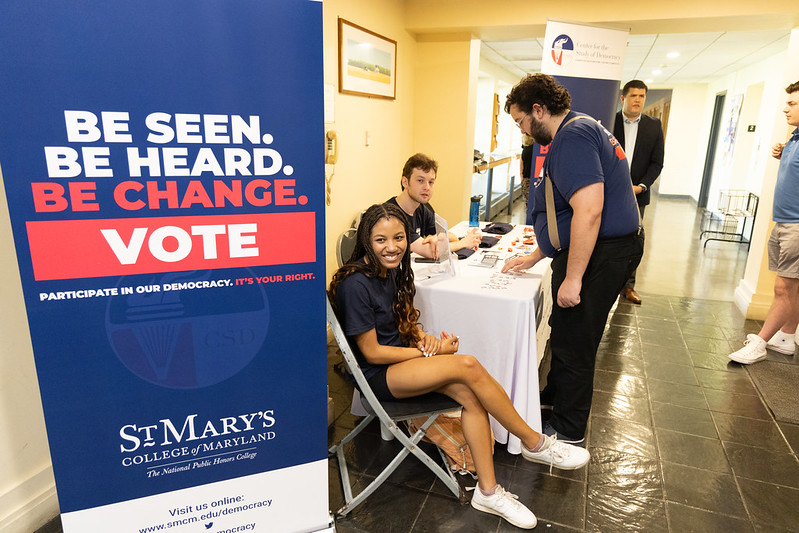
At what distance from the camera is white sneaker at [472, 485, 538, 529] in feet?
5.91

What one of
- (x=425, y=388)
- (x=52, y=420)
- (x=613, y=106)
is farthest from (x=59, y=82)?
(x=613, y=106)

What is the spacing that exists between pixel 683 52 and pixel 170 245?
754 cm

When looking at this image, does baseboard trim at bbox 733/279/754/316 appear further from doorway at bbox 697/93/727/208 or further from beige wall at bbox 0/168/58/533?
doorway at bbox 697/93/727/208

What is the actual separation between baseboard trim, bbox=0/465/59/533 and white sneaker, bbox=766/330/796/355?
4.03 metres

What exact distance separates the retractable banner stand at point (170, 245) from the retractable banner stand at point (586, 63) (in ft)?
8.77

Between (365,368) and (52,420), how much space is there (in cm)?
95

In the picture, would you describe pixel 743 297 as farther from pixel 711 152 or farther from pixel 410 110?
pixel 711 152

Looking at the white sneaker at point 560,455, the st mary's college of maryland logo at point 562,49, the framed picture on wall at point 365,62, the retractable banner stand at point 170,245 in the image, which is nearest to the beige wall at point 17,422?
the retractable banner stand at point 170,245

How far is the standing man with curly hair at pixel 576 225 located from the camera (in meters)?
1.93

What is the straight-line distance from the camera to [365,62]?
147 inches

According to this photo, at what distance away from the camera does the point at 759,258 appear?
12.8 feet

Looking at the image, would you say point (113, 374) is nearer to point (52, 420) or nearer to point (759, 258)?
point (52, 420)

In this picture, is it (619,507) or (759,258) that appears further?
(759,258)

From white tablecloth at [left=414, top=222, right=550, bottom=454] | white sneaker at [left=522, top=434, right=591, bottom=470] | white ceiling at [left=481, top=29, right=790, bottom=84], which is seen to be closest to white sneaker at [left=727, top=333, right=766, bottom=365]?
white sneaker at [left=522, top=434, right=591, bottom=470]
